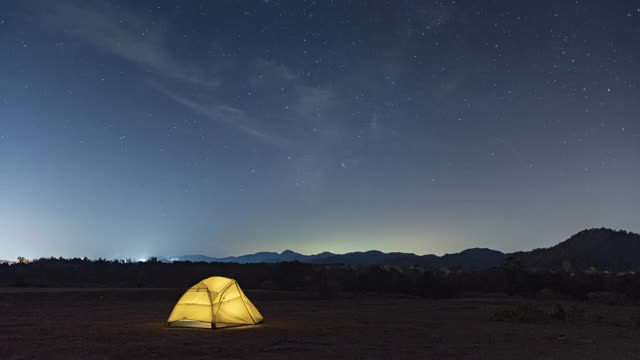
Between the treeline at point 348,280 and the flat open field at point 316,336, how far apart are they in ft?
45.2

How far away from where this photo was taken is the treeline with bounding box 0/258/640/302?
3875 centimetres

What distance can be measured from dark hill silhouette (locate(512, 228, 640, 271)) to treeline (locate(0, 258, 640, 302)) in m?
49.4

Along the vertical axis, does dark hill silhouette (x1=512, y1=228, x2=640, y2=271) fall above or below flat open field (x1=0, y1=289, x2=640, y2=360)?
Answer: above

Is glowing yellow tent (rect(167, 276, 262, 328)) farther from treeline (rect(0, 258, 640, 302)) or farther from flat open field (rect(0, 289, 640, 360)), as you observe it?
treeline (rect(0, 258, 640, 302))

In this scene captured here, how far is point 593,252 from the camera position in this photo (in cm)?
9981

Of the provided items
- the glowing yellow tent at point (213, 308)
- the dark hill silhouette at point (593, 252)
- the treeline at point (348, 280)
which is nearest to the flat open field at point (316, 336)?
the glowing yellow tent at point (213, 308)

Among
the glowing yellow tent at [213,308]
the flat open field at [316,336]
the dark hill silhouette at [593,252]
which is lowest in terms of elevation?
the flat open field at [316,336]

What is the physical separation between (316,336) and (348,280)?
28.1 metres

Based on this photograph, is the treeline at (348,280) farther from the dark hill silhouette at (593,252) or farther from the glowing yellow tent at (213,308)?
the dark hill silhouette at (593,252)

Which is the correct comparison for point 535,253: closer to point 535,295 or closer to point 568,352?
point 535,295

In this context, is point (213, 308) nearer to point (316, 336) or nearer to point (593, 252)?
point (316, 336)

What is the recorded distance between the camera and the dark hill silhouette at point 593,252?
307 feet

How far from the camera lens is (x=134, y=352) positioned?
12.8m

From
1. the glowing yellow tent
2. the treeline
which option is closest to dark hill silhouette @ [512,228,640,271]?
the treeline
